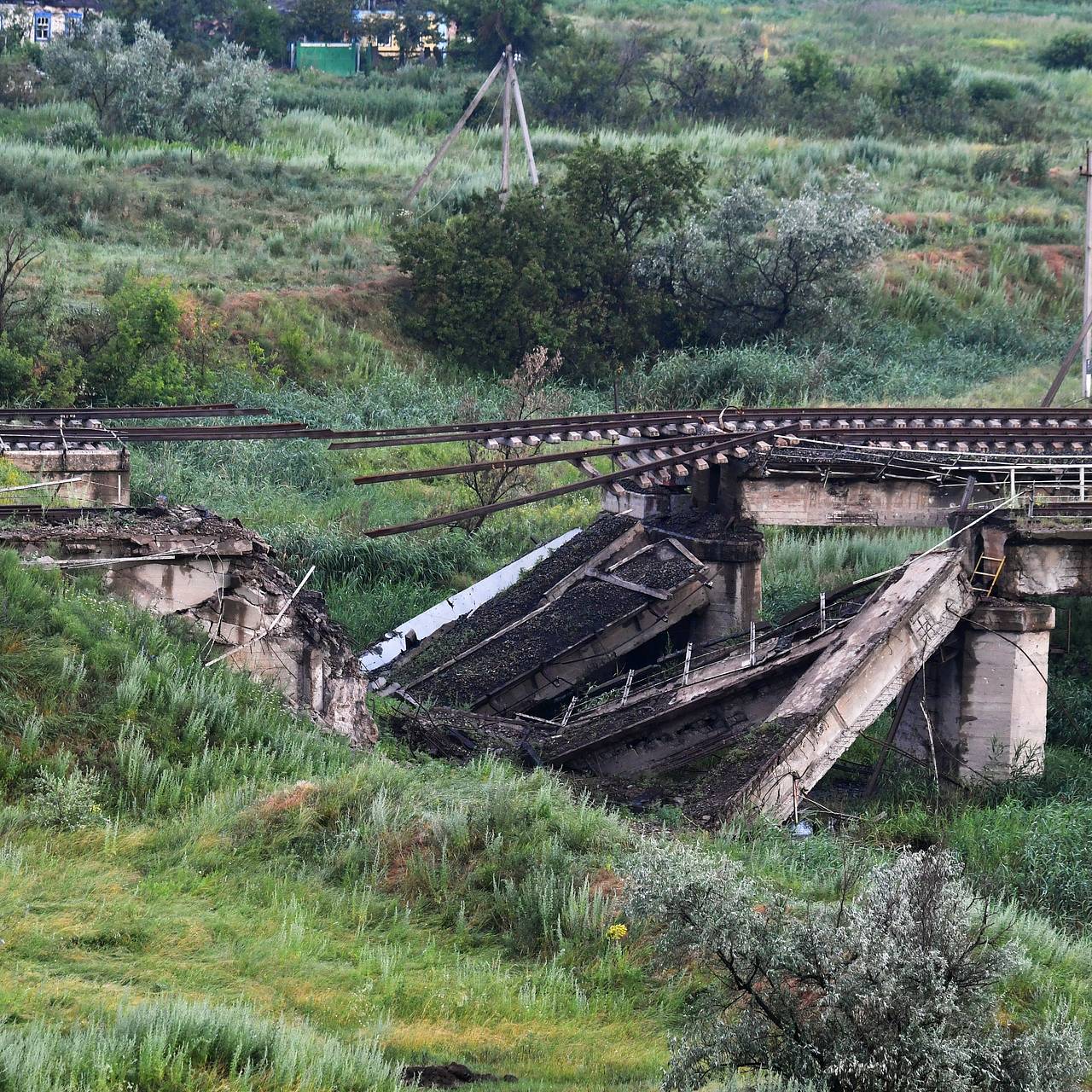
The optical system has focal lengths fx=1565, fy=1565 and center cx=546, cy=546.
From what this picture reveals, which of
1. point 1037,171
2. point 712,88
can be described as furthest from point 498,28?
point 1037,171

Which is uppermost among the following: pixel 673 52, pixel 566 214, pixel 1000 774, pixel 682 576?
pixel 673 52

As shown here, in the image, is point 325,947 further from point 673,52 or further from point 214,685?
point 673,52

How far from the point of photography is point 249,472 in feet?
85.8

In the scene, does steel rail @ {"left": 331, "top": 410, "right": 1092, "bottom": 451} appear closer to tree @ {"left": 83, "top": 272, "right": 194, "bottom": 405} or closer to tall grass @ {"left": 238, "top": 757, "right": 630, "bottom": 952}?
tall grass @ {"left": 238, "top": 757, "right": 630, "bottom": 952}

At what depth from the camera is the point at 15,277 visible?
30.5 metres

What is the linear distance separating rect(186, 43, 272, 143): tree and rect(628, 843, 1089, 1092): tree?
137 ft

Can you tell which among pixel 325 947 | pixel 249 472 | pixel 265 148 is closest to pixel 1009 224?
pixel 265 148

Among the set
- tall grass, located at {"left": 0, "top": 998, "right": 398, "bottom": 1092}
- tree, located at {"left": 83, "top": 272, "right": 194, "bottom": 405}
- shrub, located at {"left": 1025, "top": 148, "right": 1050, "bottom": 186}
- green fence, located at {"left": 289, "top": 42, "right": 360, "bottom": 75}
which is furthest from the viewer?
green fence, located at {"left": 289, "top": 42, "right": 360, "bottom": 75}

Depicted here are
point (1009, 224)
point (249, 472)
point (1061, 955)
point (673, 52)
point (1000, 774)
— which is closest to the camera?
point (1061, 955)

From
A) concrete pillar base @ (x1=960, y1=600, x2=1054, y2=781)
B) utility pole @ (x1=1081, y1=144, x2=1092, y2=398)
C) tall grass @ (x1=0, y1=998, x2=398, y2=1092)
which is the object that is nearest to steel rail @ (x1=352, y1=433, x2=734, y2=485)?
concrete pillar base @ (x1=960, y1=600, x2=1054, y2=781)

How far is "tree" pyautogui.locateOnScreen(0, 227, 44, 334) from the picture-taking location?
2964 centimetres

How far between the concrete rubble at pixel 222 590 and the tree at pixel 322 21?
54687mm

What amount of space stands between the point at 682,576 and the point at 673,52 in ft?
170

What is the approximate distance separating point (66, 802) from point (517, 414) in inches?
714
